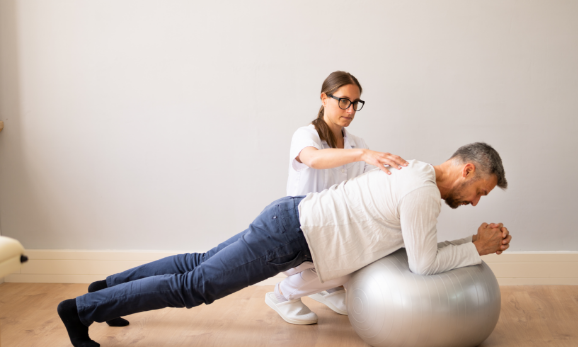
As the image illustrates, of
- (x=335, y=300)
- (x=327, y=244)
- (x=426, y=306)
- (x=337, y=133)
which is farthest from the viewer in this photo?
(x=335, y=300)

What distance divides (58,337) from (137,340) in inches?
14.0

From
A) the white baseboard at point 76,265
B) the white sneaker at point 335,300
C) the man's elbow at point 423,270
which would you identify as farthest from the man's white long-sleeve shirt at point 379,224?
the white baseboard at point 76,265

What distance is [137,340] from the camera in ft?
6.59

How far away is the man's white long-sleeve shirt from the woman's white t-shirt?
0.26 metres

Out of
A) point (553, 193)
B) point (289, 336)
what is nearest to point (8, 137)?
point (289, 336)

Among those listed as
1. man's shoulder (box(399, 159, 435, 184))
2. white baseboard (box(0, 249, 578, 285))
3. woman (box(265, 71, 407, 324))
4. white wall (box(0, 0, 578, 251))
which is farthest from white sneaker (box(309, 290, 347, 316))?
man's shoulder (box(399, 159, 435, 184))

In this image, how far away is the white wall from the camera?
261 cm

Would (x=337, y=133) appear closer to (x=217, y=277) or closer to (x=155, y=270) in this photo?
(x=217, y=277)

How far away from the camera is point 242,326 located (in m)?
2.17

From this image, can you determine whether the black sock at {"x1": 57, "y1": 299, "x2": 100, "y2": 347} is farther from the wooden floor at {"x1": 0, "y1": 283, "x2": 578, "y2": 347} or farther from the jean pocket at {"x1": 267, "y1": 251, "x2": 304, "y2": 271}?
the jean pocket at {"x1": 267, "y1": 251, "x2": 304, "y2": 271}

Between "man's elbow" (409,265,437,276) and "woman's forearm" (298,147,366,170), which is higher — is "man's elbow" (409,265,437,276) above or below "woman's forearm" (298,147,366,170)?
below

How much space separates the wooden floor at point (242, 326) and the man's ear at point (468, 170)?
2.53ft

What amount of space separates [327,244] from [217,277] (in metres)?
0.45

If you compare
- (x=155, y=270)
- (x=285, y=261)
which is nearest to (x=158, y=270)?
(x=155, y=270)
